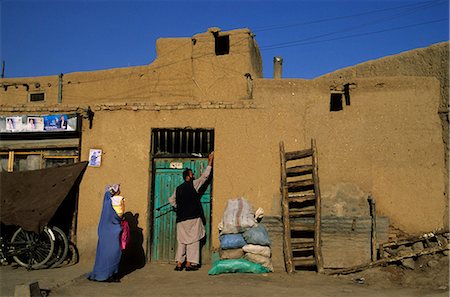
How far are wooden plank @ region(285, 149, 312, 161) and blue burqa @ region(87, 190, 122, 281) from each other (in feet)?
9.40

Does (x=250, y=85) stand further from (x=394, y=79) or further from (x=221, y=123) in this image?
(x=394, y=79)

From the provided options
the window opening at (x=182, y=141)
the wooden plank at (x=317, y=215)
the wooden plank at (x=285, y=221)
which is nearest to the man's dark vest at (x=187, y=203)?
the window opening at (x=182, y=141)

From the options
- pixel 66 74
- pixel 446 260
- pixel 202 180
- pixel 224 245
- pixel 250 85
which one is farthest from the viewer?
pixel 66 74

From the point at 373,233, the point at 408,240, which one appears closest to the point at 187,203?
the point at 373,233

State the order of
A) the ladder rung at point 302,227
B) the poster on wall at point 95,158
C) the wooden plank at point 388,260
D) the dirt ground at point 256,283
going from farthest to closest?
the poster on wall at point 95,158 → the ladder rung at point 302,227 → the wooden plank at point 388,260 → the dirt ground at point 256,283

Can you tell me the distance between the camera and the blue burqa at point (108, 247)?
25.0ft

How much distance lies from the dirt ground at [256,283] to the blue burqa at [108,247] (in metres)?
0.19

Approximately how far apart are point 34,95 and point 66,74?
1421 mm

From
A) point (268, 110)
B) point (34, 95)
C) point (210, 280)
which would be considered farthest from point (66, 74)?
point (210, 280)

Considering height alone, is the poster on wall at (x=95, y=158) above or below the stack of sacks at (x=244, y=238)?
above

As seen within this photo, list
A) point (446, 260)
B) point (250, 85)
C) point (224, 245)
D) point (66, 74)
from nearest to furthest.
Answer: point (446, 260)
point (224, 245)
point (250, 85)
point (66, 74)

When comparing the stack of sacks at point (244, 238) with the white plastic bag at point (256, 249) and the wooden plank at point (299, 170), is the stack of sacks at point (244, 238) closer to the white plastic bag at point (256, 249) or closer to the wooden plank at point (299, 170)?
the white plastic bag at point (256, 249)

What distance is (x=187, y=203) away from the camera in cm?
831

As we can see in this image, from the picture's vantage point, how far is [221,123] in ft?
28.9
